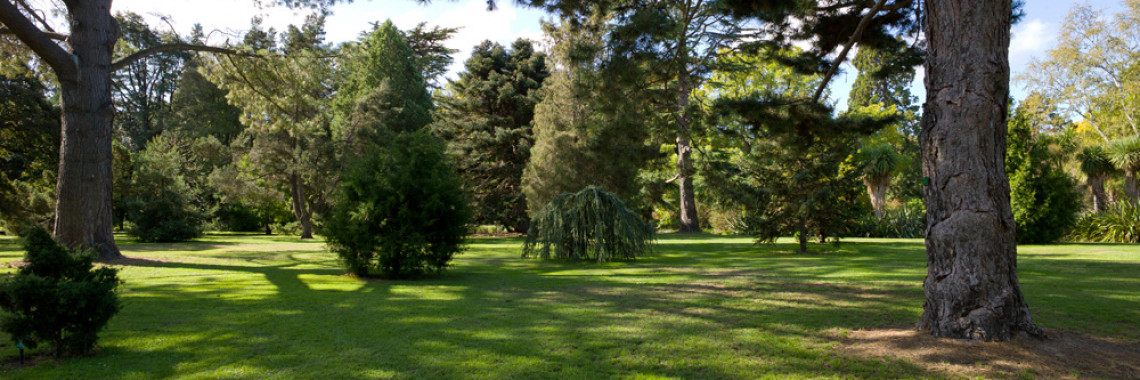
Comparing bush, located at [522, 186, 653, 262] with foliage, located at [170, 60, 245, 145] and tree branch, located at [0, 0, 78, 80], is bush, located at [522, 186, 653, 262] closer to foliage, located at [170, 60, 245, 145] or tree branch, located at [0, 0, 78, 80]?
tree branch, located at [0, 0, 78, 80]

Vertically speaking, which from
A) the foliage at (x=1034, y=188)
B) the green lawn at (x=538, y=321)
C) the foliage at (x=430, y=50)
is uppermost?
the foliage at (x=430, y=50)

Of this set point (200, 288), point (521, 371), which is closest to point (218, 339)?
point (521, 371)

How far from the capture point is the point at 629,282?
9.58 metres

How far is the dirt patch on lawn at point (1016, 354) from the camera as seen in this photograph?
3.97m

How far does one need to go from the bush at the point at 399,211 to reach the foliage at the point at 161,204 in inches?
643

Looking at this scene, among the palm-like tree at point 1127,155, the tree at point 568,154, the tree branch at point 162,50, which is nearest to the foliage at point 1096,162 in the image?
the palm-like tree at point 1127,155

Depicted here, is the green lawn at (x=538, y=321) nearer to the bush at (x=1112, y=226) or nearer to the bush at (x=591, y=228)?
the bush at (x=591, y=228)

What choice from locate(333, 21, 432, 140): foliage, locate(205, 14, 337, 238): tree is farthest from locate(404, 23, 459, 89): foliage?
locate(205, 14, 337, 238): tree

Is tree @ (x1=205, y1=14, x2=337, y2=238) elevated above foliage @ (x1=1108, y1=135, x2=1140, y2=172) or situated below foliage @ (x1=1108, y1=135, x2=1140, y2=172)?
above

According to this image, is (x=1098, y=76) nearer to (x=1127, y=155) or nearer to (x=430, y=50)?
(x=1127, y=155)

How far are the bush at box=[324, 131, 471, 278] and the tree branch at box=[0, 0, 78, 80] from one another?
682 cm

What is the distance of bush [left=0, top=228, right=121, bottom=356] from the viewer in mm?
4082

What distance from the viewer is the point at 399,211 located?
9430 mm

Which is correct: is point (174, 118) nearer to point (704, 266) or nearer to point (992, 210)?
point (704, 266)
